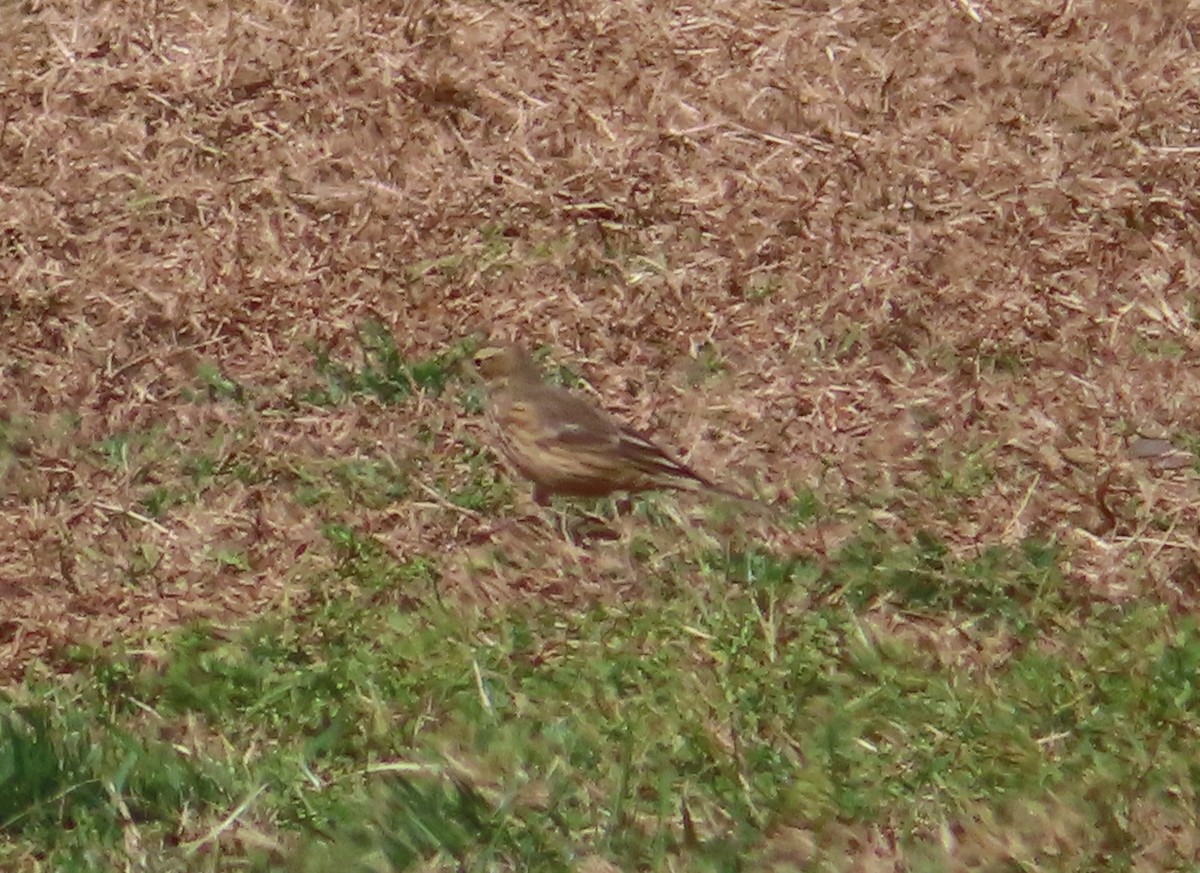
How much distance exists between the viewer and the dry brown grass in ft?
18.7

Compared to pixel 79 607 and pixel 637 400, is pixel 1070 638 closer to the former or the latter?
pixel 637 400

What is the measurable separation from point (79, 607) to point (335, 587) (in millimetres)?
667

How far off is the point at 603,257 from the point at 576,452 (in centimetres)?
142

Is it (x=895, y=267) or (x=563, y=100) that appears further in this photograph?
(x=563, y=100)

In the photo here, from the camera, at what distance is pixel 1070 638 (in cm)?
494

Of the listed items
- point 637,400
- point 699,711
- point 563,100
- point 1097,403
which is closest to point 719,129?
point 563,100

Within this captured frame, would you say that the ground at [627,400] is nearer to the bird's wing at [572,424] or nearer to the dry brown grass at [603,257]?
the dry brown grass at [603,257]

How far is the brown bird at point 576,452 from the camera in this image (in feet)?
18.6

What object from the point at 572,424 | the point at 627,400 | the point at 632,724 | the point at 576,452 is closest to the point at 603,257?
the point at 627,400

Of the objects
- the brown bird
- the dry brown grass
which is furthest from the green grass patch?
the brown bird

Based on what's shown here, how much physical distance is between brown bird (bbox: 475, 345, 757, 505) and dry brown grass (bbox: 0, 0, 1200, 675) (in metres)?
0.21

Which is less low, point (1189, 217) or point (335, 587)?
point (1189, 217)

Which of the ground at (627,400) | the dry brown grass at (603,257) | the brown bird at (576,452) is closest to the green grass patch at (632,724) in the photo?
the ground at (627,400)

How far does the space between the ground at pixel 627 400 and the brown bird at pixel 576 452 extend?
9 cm
